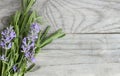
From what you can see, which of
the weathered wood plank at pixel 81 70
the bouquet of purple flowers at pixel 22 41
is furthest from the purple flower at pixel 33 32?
the weathered wood plank at pixel 81 70

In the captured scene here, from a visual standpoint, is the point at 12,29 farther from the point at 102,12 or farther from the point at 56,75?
the point at 102,12

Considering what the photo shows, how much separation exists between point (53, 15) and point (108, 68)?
Result: 265mm

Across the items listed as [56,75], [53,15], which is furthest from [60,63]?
[53,15]

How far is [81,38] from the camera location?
1.04 m

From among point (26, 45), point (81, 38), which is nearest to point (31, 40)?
point (26, 45)

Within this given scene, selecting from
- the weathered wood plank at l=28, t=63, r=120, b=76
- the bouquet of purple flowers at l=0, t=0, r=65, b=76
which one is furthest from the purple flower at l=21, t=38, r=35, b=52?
the weathered wood plank at l=28, t=63, r=120, b=76

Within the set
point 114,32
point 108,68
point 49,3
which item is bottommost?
point 108,68

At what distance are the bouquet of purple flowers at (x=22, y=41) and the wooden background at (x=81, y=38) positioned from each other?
0.13 feet

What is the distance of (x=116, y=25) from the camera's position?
1067mm

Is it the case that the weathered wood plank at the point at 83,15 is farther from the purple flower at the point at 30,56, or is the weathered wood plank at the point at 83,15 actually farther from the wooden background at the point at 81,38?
the purple flower at the point at 30,56

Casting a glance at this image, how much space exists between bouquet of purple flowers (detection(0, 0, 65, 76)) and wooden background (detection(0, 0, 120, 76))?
0.04m

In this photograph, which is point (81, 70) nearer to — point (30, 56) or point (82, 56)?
point (82, 56)

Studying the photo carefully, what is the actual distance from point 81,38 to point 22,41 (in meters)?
0.21

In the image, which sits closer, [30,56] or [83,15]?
[30,56]
